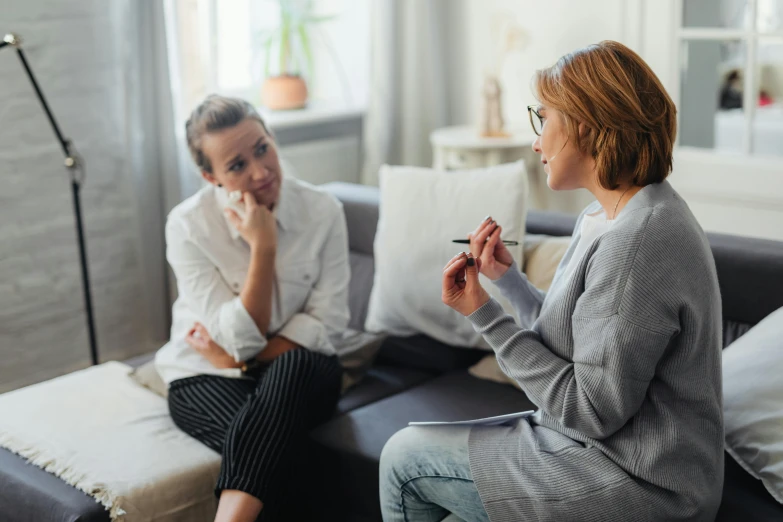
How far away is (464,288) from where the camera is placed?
1468mm

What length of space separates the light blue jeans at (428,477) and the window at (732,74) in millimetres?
2211

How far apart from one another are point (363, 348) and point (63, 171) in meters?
1.16

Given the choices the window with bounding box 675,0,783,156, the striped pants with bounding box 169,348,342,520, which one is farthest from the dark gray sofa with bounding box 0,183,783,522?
the window with bounding box 675,0,783,156

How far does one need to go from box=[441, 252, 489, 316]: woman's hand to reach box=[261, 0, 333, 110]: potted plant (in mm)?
2278

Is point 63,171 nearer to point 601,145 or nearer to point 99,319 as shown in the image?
point 99,319

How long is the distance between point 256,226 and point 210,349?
0.30 meters

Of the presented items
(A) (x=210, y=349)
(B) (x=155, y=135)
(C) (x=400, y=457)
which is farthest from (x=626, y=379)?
(B) (x=155, y=135)

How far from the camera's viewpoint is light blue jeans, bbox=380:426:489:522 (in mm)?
1495

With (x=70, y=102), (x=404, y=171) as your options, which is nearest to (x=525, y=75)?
(x=404, y=171)

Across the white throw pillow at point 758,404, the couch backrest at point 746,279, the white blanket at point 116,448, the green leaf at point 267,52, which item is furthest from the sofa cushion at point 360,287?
the green leaf at point 267,52

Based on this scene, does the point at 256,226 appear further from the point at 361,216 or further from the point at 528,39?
the point at 528,39

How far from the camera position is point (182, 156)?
9.72 ft

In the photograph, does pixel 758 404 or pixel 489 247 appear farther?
pixel 758 404

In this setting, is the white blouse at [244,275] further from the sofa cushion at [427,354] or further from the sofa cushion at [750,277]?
the sofa cushion at [750,277]
